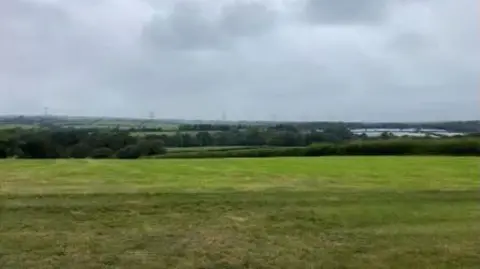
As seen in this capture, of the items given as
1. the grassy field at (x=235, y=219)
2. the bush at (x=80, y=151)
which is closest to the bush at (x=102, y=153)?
the bush at (x=80, y=151)

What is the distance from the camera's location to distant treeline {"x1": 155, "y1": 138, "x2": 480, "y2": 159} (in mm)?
14883

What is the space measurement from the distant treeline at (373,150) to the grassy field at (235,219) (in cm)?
446

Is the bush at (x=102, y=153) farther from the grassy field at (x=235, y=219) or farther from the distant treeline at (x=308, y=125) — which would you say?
the distant treeline at (x=308, y=125)

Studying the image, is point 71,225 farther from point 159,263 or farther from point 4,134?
point 4,134

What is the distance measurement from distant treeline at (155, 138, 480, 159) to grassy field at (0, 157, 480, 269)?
14.6 ft

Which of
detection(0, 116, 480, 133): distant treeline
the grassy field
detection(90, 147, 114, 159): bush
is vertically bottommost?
the grassy field

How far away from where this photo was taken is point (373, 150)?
15102 mm

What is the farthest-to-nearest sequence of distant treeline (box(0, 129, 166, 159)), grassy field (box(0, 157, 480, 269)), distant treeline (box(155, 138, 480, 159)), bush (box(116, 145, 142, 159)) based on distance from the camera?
distant treeline (box(155, 138, 480, 159)) → bush (box(116, 145, 142, 159)) → distant treeline (box(0, 129, 166, 159)) → grassy field (box(0, 157, 480, 269))

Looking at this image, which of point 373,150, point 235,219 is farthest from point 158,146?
point 235,219

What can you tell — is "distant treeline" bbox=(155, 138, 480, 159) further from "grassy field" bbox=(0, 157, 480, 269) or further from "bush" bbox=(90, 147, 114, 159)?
"grassy field" bbox=(0, 157, 480, 269)

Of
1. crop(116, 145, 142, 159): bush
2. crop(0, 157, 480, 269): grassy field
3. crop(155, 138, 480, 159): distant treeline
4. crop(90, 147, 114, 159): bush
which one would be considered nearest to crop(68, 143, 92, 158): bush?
crop(90, 147, 114, 159): bush

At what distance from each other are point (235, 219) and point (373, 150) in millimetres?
8453

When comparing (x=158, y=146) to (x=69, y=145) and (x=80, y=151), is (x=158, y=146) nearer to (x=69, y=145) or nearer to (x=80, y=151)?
(x=80, y=151)

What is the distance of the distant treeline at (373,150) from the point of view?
14.9 meters
